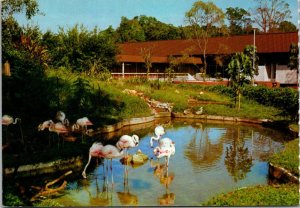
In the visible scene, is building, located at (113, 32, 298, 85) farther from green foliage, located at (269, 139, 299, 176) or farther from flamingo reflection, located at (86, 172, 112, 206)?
flamingo reflection, located at (86, 172, 112, 206)

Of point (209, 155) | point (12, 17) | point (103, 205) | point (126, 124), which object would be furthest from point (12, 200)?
point (12, 17)

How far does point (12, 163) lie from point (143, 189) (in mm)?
2228

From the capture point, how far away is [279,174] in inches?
289

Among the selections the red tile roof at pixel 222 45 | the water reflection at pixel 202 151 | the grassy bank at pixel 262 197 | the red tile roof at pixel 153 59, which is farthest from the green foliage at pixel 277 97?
the red tile roof at pixel 153 59

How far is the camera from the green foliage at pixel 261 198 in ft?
18.5

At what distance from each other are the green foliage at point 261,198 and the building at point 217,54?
16395mm

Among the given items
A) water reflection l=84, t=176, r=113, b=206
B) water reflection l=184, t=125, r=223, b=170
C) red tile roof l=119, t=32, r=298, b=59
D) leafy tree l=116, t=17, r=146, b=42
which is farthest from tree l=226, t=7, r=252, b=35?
water reflection l=84, t=176, r=113, b=206

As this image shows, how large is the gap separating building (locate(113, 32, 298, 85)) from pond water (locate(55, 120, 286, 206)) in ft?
40.0

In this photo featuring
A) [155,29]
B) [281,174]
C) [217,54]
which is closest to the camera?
[281,174]

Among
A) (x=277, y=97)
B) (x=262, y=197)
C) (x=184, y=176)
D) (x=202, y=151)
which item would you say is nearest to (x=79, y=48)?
(x=277, y=97)

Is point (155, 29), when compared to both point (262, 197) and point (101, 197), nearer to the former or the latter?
point (101, 197)

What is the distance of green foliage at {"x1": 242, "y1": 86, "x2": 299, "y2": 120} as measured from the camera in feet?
48.8

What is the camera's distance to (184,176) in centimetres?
764

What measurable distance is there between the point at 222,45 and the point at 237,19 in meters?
5.07
